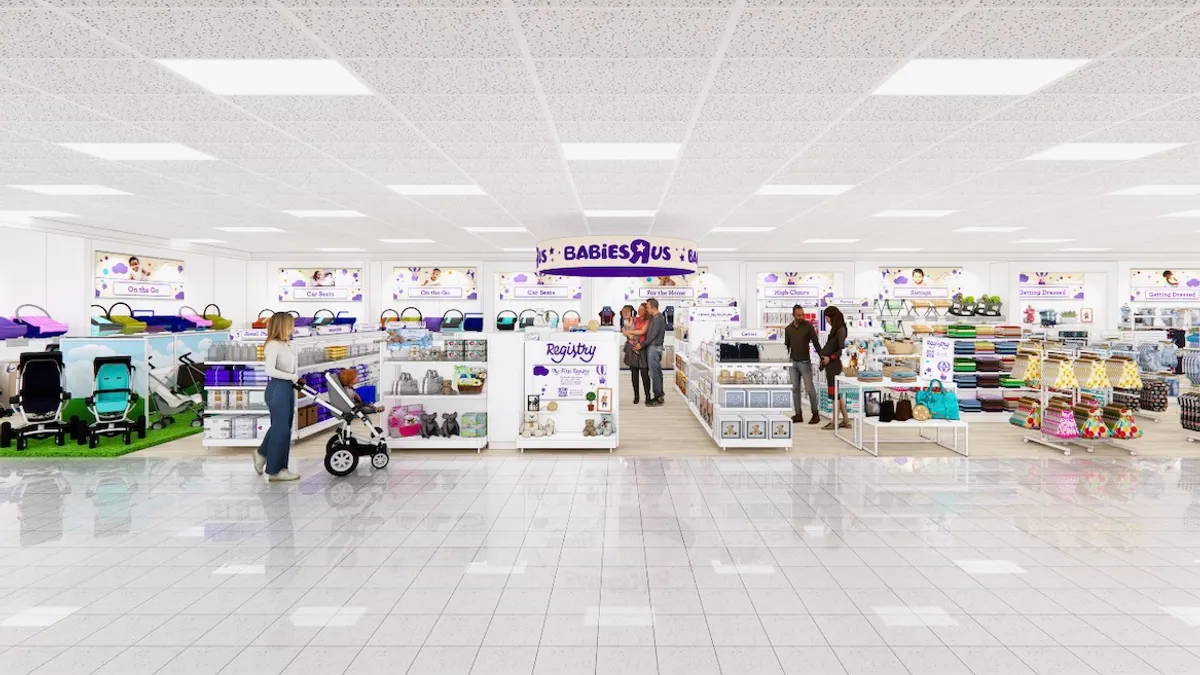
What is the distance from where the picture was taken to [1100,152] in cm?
585

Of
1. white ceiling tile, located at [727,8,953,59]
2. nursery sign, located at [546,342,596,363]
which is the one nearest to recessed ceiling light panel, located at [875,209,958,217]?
nursery sign, located at [546,342,596,363]

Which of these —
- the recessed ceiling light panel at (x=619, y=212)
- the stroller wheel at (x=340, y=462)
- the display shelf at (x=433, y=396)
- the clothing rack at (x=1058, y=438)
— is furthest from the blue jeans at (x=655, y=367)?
the stroller wheel at (x=340, y=462)

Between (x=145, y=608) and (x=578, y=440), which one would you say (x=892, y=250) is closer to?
(x=578, y=440)

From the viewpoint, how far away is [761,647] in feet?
9.75

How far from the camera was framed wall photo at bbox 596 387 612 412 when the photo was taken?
7500 mm

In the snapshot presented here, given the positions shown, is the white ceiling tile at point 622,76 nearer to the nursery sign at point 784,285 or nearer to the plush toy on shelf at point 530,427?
the plush toy on shelf at point 530,427

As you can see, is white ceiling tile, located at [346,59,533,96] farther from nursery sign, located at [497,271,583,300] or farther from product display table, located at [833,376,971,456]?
nursery sign, located at [497,271,583,300]

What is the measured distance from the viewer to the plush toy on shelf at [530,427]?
7.37 metres

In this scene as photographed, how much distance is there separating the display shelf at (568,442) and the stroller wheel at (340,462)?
1.90 m

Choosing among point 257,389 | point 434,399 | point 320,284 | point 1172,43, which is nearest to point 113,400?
point 257,389

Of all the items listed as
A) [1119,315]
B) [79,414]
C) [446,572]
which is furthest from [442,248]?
[1119,315]

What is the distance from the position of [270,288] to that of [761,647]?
54.7 ft

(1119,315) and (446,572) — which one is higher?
(1119,315)

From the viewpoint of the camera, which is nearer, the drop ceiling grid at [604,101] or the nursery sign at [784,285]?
the drop ceiling grid at [604,101]
